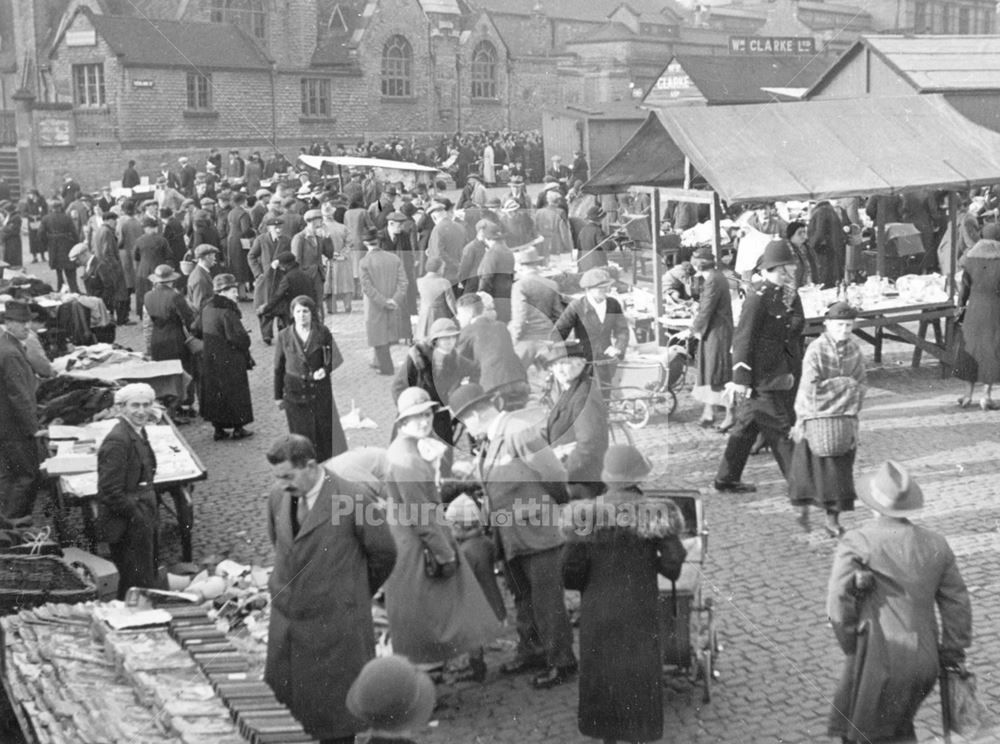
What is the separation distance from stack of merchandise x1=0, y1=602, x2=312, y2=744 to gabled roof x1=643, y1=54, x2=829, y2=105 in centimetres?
2906

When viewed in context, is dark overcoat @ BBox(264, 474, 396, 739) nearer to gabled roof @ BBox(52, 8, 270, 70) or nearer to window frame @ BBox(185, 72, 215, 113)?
gabled roof @ BBox(52, 8, 270, 70)

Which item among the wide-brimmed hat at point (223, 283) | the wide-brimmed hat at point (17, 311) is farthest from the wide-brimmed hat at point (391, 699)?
the wide-brimmed hat at point (223, 283)

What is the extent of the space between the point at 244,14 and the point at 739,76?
72.1ft

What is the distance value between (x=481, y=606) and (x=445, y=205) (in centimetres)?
1427

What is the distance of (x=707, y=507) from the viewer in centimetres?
986

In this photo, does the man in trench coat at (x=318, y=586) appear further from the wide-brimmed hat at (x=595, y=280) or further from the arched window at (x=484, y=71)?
the arched window at (x=484, y=71)

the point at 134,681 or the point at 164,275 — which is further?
the point at 164,275

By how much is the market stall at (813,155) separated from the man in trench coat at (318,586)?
7.51 metres

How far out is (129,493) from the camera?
7945 millimetres


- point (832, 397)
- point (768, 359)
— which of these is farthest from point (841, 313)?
point (768, 359)

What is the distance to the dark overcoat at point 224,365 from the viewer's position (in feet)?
40.3

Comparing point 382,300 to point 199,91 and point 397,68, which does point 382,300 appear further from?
point 397,68

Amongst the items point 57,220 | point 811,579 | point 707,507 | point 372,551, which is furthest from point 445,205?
point 372,551

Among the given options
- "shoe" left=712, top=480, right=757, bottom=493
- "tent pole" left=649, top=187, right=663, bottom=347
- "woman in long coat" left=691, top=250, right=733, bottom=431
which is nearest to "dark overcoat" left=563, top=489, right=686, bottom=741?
"shoe" left=712, top=480, right=757, bottom=493
